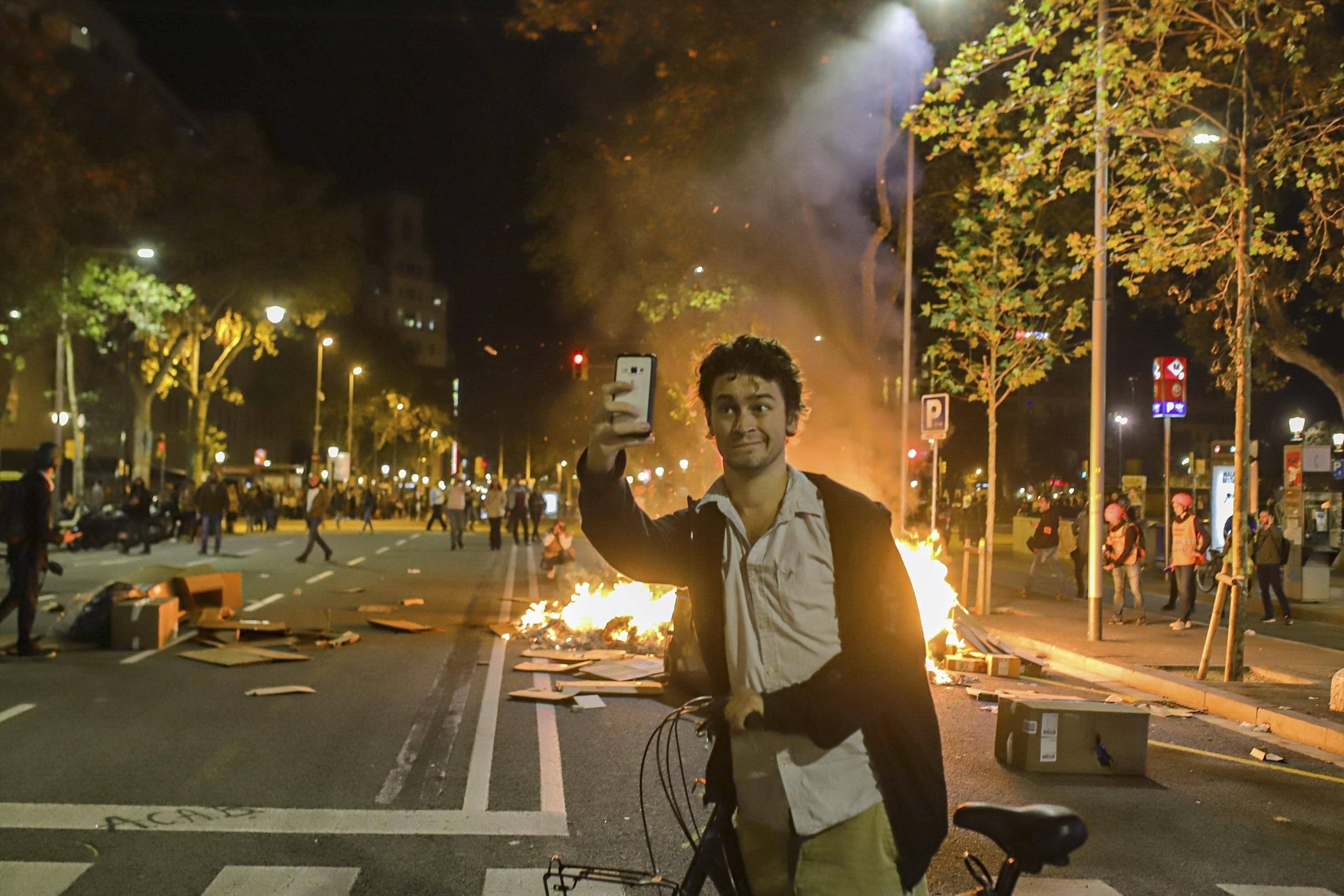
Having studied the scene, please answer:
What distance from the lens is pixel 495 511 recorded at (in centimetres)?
3067

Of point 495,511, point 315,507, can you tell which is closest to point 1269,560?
point 315,507

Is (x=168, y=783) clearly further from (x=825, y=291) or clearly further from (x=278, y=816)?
(x=825, y=291)

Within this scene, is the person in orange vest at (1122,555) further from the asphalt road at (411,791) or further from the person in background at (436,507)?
the person in background at (436,507)

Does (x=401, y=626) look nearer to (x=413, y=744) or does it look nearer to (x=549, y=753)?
(x=413, y=744)

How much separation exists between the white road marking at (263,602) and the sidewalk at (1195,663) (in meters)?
9.29

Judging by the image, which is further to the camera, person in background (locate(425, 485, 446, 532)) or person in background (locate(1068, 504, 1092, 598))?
person in background (locate(425, 485, 446, 532))

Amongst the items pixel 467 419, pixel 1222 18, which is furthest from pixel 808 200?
pixel 467 419

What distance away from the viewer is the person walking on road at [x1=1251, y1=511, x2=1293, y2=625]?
17.6m

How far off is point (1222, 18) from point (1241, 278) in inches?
104

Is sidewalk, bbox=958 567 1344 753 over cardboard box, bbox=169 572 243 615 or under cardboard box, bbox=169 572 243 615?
under

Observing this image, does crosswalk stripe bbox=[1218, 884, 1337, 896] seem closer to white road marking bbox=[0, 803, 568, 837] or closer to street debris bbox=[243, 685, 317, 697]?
white road marking bbox=[0, 803, 568, 837]

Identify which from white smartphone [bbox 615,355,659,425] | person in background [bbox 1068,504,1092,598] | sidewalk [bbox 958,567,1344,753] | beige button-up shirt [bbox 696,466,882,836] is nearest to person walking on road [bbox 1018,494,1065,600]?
person in background [bbox 1068,504,1092,598]

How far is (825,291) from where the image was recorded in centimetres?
2012

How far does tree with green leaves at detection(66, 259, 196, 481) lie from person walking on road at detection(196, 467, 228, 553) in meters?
11.5
